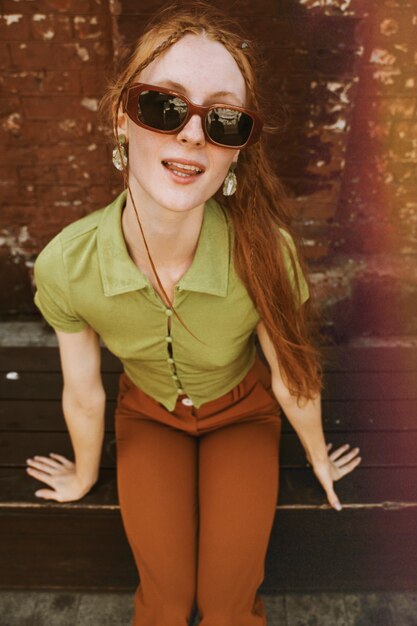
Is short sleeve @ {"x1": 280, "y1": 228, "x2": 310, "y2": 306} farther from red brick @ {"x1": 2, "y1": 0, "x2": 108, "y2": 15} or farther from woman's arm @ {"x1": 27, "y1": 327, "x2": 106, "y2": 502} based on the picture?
red brick @ {"x1": 2, "y1": 0, "x2": 108, "y2": 15}

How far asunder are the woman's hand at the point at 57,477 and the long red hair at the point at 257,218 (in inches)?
34.9

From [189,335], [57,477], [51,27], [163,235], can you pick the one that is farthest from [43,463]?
[51,27]

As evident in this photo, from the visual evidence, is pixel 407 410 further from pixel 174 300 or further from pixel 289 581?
pixel 174 300

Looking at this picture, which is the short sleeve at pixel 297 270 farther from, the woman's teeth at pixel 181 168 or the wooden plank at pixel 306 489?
the wooden plank at pixel 306 489

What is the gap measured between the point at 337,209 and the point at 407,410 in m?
1.10

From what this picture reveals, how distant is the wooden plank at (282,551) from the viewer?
89.7 inches

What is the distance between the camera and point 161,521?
75.3 inches

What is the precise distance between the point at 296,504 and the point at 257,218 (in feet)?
3.52

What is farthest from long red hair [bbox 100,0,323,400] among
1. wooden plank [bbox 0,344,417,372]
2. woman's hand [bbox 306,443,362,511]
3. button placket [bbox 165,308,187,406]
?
wooden plank [bbox 0,344,417,372]

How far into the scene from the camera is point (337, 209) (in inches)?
121

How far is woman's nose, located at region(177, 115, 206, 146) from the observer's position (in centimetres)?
147

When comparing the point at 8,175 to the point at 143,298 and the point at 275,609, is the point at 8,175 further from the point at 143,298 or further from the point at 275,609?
the point at 275,609

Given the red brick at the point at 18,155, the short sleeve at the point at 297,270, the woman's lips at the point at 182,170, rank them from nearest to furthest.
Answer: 1. the woman's lips at the point at 182,170
2. the short sleeve at the point at 297,270
3. the red brick at the point at 18,155

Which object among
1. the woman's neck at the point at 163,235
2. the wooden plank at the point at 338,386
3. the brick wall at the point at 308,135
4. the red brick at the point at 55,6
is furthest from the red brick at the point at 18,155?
the woman's neck at the point at 163,235
